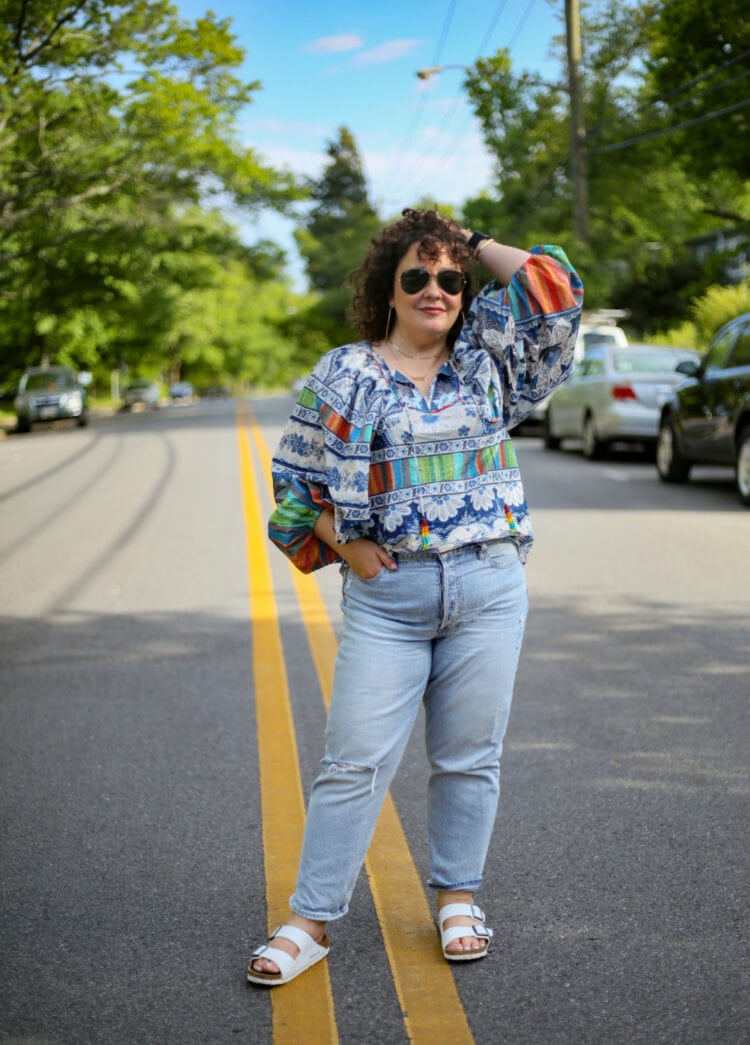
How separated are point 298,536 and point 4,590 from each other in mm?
6295

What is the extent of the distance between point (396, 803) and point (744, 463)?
872 centimetres

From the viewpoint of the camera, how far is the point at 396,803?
4.56 metres

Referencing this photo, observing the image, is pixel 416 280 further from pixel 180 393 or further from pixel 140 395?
pixel 180 393

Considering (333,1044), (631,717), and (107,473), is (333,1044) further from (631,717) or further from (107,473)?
(107,473)

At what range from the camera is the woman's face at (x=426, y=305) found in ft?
10.7

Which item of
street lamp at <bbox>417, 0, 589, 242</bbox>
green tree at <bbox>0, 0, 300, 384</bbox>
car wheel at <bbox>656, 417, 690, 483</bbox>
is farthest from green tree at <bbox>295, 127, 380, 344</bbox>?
car wheel at <bbox>656, 417, 690, 483</bbox>

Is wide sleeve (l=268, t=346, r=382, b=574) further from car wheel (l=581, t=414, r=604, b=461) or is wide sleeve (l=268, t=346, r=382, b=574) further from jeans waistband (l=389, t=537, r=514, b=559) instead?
car wheel (l=581, t=414, r=604, b=461)

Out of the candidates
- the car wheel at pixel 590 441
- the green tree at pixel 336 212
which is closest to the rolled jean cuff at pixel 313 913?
the car wheel at pixel 590 441

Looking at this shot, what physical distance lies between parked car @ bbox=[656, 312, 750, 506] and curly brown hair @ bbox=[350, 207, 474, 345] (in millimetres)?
9473

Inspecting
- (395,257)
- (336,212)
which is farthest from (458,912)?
(336,212)

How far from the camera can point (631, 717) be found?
5539 millimetres

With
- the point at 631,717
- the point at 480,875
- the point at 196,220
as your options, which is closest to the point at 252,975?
the point at 480,875

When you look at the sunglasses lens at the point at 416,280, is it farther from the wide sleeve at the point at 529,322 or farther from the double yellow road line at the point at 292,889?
the double yellow road line at the point at 292,889

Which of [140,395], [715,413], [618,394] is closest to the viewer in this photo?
[715,413]
